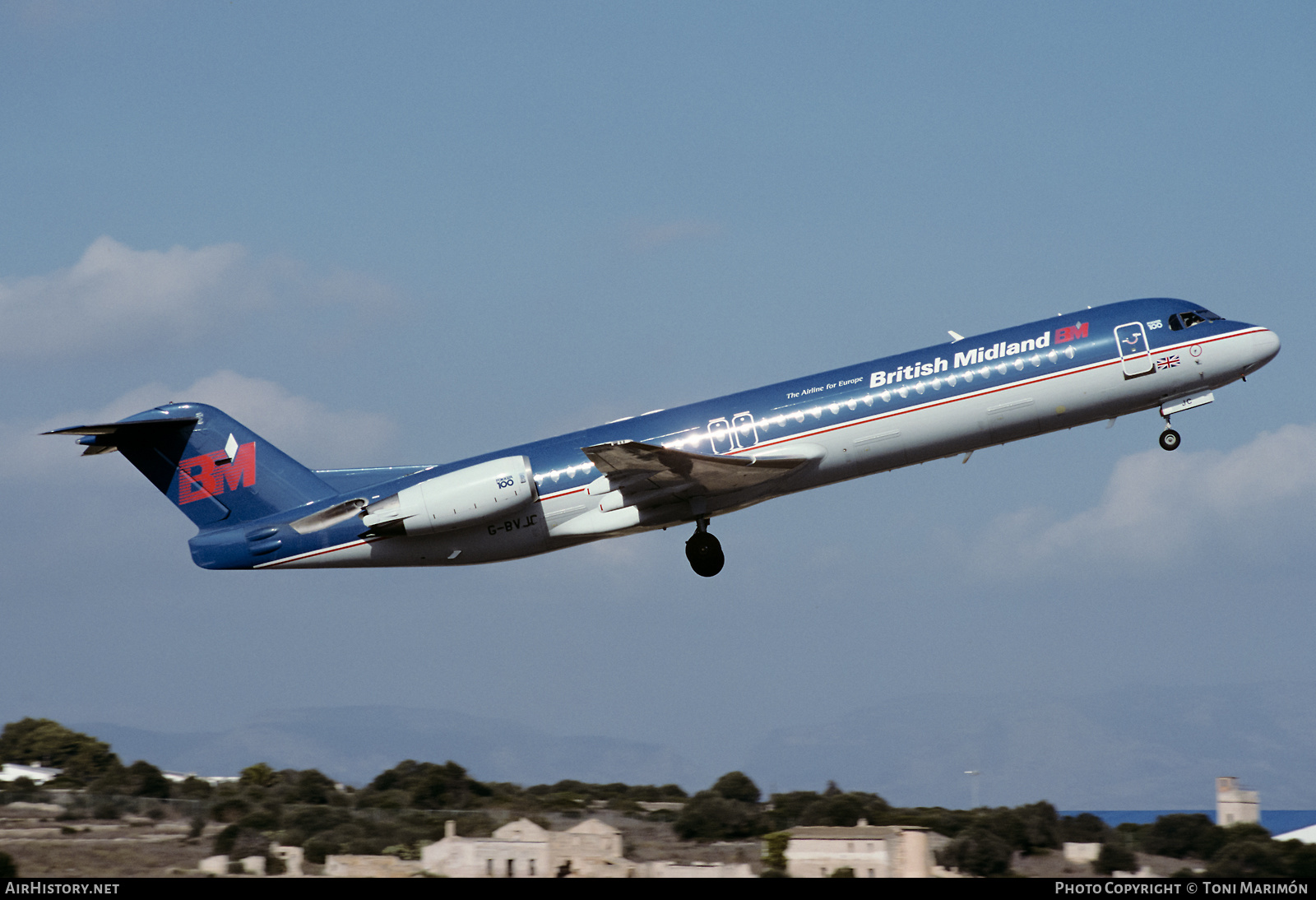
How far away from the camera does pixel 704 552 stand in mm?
25578

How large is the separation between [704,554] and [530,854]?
31.8 feet

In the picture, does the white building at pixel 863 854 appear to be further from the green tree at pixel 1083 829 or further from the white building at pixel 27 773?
the white building at pixel 27 773

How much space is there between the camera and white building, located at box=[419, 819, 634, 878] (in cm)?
3042

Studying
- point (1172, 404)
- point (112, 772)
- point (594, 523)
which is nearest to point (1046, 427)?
point (1172, 404)

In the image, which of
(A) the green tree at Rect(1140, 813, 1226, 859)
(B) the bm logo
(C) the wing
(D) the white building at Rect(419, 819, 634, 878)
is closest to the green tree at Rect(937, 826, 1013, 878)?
(A) the green tree at Rect(1140, 813, 1226, 859)

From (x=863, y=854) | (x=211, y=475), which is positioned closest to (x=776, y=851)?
(x=863, y=854)

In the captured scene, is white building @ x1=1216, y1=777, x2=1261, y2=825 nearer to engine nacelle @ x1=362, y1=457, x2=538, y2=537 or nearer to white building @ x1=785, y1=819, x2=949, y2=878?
white building @ x1=785, y1=819, x2=949, y2=878

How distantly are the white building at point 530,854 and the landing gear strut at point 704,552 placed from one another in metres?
8.75

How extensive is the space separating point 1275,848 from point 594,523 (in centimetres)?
2167

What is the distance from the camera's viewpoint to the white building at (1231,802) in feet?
134

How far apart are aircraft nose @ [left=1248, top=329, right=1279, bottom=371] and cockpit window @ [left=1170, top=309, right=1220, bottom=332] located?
2.56 ft

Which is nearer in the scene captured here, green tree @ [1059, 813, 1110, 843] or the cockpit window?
the cockpit window

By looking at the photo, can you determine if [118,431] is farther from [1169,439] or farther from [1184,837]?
[1184,837]

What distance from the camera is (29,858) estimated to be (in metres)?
30.5
